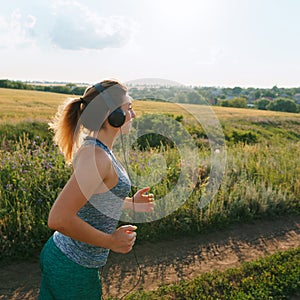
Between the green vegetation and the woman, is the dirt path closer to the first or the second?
the green vegetation

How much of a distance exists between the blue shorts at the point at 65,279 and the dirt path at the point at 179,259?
1870 mm

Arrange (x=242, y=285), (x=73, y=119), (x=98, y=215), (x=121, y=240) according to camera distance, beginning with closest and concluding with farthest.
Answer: (x=121, y=240)
(x=98, y=215)
(x=73, y=119)
(x=242, y=285)

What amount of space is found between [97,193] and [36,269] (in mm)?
2878

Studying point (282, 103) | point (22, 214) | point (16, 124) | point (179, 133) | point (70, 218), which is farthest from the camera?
point (282, 103)

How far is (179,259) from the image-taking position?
4621 millimetres

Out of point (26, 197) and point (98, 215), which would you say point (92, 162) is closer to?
point (98, 215)

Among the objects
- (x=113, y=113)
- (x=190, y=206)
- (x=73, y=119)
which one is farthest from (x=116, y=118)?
(x=190, y=206)

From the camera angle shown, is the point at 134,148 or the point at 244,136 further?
the point at 244,136

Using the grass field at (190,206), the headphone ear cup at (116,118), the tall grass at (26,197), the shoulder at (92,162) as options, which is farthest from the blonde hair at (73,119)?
the tall grass at (26,197)

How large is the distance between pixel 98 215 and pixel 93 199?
0.51 feet

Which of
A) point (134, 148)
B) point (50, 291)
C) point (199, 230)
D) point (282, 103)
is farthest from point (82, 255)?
point (282, 103)

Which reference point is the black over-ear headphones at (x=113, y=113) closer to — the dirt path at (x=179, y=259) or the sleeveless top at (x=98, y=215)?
the sleeveless top at (x=98, y=215)

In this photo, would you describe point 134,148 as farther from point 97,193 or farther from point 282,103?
point 282,103

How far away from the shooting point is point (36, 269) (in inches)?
166
